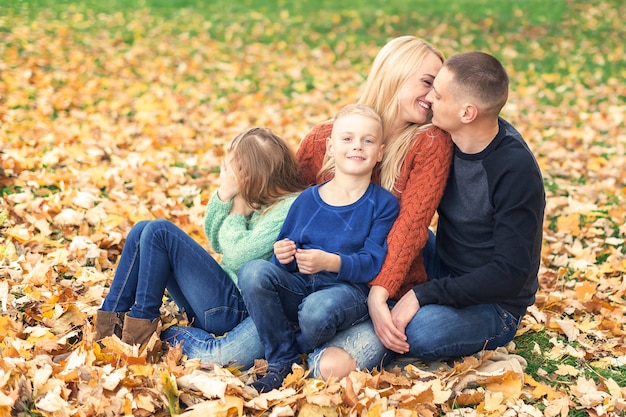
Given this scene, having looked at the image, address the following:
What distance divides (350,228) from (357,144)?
37cm

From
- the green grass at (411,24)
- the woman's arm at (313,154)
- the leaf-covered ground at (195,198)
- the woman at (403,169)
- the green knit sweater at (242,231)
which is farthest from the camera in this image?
the green grass at (411,24)

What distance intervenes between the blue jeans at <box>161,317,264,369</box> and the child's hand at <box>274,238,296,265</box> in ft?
1.17

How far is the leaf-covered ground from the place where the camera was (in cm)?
285

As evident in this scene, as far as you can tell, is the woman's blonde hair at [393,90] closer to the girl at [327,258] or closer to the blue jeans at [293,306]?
the girl at [327,258]

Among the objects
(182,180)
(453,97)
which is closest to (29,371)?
(453,97)

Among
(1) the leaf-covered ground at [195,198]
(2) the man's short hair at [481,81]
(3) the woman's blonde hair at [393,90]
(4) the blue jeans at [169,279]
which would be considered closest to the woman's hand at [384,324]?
(1) the leaf-covered ground at [195,198]

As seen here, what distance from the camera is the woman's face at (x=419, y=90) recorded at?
10.9ft

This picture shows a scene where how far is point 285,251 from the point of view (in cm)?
307

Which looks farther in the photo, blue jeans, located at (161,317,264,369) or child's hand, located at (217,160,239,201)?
child's hand, located at (217,160,239,201)

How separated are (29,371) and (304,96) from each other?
6993 mm

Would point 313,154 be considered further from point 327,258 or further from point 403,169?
point 327,258

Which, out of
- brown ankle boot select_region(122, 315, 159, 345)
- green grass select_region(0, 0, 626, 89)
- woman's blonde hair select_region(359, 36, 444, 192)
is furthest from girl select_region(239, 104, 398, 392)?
green grass select_region(0, 0, 626, 89)

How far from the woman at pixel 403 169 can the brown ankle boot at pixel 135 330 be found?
732mm

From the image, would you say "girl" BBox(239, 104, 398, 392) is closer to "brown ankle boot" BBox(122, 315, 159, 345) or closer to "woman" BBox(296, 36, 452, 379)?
"woman" BBox(296, 36, 452, 379)
